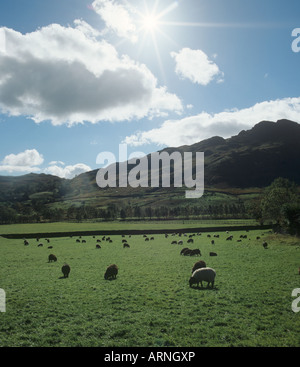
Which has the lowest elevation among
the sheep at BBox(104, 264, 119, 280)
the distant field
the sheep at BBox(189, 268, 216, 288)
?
the distant field

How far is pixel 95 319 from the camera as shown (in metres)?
14.1

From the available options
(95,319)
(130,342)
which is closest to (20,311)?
(95,319)

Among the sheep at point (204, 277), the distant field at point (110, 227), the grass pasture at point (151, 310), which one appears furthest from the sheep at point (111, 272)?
the distant field at point (110, 227)

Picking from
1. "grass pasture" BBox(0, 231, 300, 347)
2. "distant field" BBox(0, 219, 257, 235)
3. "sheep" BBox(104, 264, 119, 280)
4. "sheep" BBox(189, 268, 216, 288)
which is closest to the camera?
"grass pasture" BBox(0, 231, 300, 347)

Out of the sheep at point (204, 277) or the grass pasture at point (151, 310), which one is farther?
the sheep at point (204, 277)

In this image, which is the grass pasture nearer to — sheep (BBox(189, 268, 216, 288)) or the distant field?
sheep (BBox(189, 268, 216, 288))

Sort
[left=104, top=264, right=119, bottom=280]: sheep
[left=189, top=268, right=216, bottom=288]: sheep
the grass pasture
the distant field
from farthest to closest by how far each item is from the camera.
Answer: the distant field
[left=104, top=264, right=119, bottom=280]: sheep
[left=189, top=268, right=216, bottom=288]: sheep
the grass pasture

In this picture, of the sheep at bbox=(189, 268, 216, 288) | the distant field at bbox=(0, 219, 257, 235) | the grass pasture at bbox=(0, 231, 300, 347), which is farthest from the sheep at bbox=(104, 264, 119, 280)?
the distant field at bbox=(0, 219, 257, 235)

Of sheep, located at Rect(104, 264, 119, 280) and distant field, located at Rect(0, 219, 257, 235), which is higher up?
sheep, located at Rect(104, 264, 119, 280)

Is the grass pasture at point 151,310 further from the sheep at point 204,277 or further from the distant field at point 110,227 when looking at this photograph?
the distant field at point 110,227

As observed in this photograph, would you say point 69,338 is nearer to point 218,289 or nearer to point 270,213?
point 218,289

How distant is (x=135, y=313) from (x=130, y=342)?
11.5ft

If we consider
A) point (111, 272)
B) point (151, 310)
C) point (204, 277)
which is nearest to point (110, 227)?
point (111, 272)

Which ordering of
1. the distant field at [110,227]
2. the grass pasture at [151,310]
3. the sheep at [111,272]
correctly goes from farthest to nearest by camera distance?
the distant field at [110,227] → the sheep at [111,272] → the grass pasture at [151,310]
